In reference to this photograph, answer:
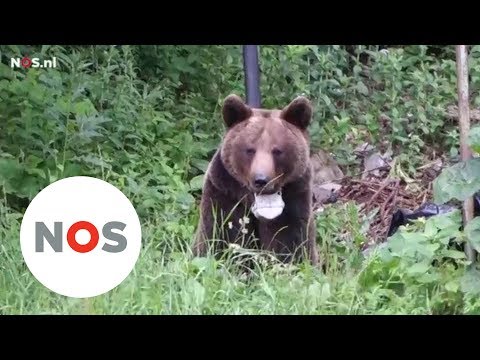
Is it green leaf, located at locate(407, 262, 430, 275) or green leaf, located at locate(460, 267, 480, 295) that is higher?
green leaf, located at locate(407, 262, 430, 275)

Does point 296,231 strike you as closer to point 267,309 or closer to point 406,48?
point 267,309

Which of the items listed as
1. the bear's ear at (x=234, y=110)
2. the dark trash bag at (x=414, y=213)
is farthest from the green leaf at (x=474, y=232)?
the bear's ear at (x=234, y=110)

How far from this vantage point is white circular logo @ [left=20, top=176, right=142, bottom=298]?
380 centimetres

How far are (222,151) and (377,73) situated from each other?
558mm

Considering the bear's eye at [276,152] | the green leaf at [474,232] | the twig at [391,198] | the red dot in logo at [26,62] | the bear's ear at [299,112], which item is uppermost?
the red dot in logo at [26,62]

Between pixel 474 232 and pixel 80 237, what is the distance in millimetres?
1149

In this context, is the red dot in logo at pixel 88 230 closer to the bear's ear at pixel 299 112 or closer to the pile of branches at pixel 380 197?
the bear's ear at pixel 299 112

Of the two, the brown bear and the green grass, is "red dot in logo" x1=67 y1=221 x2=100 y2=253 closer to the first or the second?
the green grass

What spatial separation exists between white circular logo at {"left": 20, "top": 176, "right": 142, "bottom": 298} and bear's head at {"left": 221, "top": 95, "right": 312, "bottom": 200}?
369 mm

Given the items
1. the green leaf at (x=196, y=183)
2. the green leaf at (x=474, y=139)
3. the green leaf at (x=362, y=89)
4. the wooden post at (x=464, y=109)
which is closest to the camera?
the green leaf at (x=474, y=139)

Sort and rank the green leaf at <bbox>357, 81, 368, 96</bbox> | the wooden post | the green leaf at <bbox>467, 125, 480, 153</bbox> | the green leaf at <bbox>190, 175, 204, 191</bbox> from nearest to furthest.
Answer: the green leaf at <bbox>467, 125, 480, 153</bbox>, the wooden post, the green leaf at <bbox>190, 175, 204, 191</bbox>, the green leaf at <bbox>357, 81, 368, 96</bbox>

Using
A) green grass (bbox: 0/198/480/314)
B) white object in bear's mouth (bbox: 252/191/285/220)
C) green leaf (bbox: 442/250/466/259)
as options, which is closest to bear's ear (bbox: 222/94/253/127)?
white object in bear's mouth (bbox: 252/191/285/220)

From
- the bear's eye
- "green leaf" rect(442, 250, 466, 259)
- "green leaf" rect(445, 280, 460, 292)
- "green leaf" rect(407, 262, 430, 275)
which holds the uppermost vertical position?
the bear's eye

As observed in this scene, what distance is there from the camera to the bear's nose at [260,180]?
156 inches
